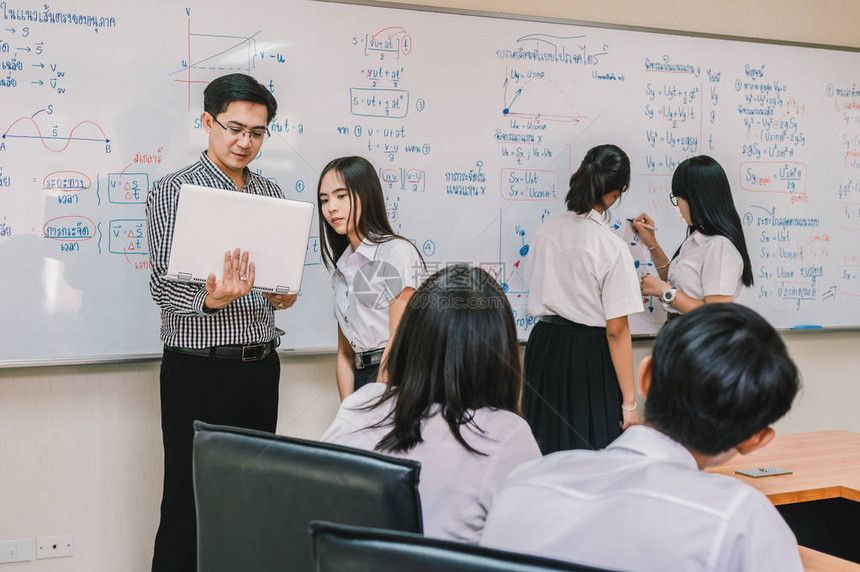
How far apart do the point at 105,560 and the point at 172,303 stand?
1.01m

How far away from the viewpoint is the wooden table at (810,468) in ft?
5.05

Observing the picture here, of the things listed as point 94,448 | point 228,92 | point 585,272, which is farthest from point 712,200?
point 94,448

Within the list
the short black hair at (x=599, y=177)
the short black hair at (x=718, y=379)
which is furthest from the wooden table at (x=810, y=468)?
the short black hair at (x=599, y=177)

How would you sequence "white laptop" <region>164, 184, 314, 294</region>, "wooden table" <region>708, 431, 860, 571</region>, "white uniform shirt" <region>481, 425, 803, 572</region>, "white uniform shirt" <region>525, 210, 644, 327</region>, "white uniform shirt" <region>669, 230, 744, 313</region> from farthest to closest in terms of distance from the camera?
"white uniform shirt" <region>669, 230, 744, 313</region>
"white uniform shirt" <region>525, 210, 644, 327</region>
"white laptop" <region>164, 184, 314, 294</region>
"wooden table" <region>708, 431, 860, 571</region>
"white uniform shirt" <region>481, 425, 803, 572</region>

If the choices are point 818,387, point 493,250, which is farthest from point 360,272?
point 818,387

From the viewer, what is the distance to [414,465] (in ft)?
2.91

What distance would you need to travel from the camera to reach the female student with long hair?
111 centimetres

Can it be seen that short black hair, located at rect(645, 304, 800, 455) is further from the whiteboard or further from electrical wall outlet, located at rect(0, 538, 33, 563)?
electrical wall outlet, located at rect(0, 538, 33, 563)

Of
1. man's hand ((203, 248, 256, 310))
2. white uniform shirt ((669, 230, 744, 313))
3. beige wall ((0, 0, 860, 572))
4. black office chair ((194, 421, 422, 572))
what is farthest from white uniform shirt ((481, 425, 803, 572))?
white uniform shirt ((669, 230, 744, 313))

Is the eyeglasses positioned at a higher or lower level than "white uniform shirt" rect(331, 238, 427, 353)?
higher

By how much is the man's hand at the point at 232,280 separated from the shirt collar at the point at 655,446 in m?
1.16

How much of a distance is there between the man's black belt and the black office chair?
95 cm

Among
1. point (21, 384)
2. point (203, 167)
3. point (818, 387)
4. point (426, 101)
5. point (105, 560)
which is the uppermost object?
point (426, 101)

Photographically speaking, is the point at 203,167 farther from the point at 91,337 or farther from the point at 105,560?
the point at 105,560
